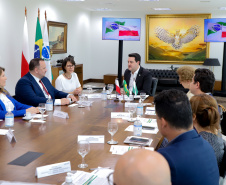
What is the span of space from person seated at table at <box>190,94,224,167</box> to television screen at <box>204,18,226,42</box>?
23.6ft

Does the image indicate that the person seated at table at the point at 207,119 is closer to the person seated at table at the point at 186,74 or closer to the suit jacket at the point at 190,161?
the suit jacket at the point at 190,161

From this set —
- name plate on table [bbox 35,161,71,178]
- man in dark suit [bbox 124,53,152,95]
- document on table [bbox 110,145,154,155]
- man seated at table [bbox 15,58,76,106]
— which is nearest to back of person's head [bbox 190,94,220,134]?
document on table [bbox 110,145,154,155]

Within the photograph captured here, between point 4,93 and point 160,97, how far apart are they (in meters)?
2.48

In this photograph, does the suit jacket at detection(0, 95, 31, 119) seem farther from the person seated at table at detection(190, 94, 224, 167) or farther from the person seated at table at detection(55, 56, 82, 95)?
the person seated at table at detection(190, 94, 224, 167)

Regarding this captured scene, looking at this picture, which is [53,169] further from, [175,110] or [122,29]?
[122,29]

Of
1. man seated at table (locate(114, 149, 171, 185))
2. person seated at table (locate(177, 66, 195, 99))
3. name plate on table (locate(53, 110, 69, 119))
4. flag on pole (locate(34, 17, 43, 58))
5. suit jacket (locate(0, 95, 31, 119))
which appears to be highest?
flag on pole (locate(34, 17, 43, 58))

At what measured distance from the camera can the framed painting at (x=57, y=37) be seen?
10055 mm

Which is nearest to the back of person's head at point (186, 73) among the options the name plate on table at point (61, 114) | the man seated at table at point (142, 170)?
the name plate on table at point (61, 114)

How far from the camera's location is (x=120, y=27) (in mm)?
7973

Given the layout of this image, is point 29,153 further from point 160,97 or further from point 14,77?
A: point 14,77

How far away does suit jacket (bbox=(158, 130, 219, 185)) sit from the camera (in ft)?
4.78

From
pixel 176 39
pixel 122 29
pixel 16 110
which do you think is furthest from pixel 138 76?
pixel 176 39

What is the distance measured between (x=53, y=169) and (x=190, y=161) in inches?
36.5

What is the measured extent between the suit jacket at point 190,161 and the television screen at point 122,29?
21.4 ft
